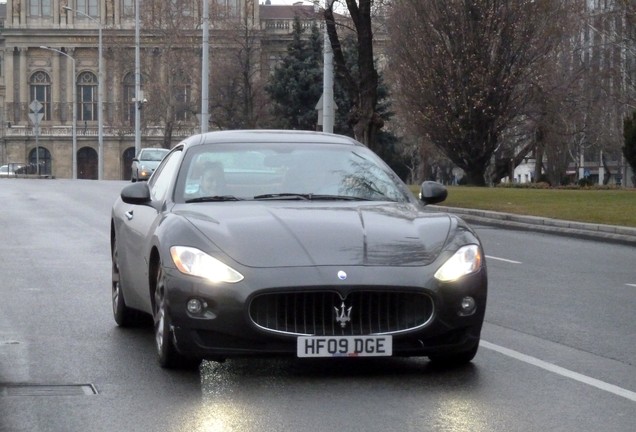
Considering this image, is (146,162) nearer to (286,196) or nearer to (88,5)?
(286,196)

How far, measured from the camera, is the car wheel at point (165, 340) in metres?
8.09

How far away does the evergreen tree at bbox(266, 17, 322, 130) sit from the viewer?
243 feet

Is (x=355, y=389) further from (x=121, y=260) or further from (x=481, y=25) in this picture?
(x=481, y=25)

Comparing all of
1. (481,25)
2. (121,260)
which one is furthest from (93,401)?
(481,25)

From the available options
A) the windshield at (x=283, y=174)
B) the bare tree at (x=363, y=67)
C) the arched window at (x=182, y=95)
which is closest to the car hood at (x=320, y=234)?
the windshield at (x=283, y=174)

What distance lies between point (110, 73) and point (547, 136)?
209 feet

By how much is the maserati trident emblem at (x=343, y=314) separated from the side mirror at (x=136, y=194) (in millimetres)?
2229

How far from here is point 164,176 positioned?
9.94m

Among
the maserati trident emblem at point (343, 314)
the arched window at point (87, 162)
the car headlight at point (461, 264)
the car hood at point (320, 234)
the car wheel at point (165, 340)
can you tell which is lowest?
the arched window at point (87, 162)

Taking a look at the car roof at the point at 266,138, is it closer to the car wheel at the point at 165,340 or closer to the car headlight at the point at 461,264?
the car wheel at the point at 165,340

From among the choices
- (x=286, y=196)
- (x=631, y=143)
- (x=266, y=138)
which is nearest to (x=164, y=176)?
(x=266, y=138)

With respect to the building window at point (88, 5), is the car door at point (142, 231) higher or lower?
lower

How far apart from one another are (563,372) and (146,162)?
143 ft

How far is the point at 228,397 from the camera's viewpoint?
24.4ft
